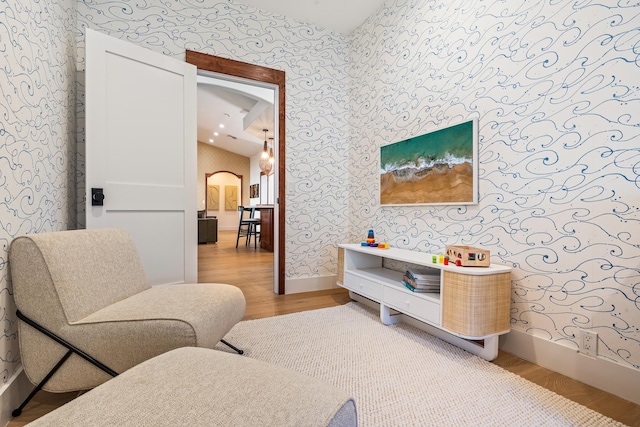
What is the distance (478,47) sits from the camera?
1916mm

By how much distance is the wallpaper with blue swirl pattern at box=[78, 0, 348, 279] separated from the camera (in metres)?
2.48

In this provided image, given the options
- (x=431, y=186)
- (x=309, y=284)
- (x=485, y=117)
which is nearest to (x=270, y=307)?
(x=309, y=284)

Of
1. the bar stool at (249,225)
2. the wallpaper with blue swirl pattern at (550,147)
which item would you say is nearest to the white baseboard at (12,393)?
the wallpaper with blue swirl pattern at (550,147)

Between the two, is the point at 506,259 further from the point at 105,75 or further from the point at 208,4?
the point at 208,4

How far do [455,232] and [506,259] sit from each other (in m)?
0.38

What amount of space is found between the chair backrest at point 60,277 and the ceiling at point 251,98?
8.37ft

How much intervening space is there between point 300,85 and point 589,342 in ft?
9.57

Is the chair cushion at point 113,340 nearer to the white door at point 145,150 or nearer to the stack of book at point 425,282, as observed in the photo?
the white door at point 145,150

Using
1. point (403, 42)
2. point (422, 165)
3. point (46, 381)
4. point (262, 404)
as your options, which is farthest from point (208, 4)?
point (262, 404)

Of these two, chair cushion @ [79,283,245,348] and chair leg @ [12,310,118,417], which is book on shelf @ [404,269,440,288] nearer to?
chair cushion @ [79,283,245,348]

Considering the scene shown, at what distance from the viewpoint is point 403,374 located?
1.46 metres

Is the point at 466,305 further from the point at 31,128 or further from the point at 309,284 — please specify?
the point at 31,128

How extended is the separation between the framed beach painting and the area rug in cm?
99

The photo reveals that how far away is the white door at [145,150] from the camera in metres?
1.90
